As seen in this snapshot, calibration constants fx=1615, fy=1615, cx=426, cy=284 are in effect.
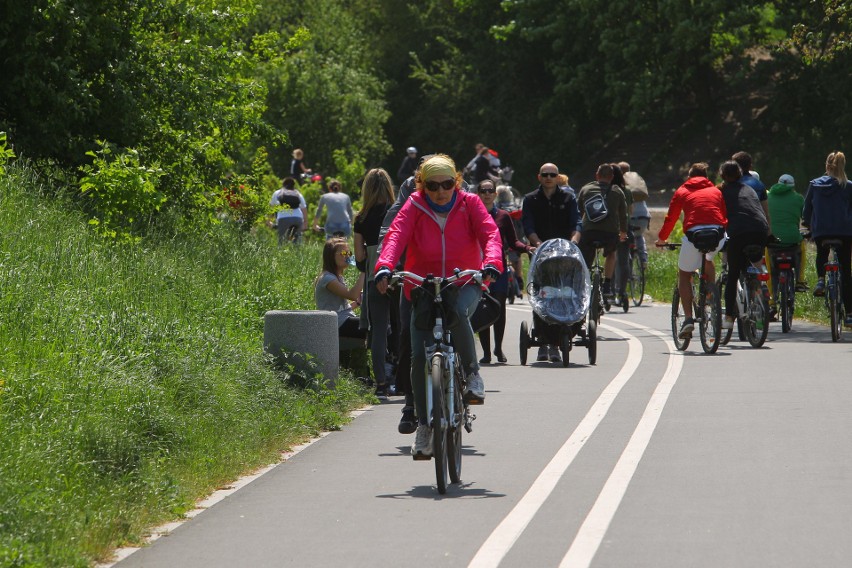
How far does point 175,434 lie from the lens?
9.47 metres

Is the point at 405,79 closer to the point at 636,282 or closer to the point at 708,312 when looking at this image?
the point at 636,282

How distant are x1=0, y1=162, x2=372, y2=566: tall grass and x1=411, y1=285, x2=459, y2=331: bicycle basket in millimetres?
1458

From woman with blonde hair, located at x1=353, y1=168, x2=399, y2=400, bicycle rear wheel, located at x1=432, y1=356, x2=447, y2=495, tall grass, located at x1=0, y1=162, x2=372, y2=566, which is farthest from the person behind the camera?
woman with blonde hair, located at x1=353, y1=168, x2=399, y2=400

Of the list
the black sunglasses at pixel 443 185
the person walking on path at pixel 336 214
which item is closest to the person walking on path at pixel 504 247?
the black sunglasses at pixel 443 185

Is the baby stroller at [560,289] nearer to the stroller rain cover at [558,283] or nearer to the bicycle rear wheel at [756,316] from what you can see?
the stroller rain cover at [558,283]

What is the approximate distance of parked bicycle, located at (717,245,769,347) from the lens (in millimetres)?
16984

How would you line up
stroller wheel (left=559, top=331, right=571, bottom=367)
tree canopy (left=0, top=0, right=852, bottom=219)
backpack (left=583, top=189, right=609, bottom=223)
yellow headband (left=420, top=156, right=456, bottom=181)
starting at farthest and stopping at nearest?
1. backpack (left=583, top=189, right=609, bottom=223)
2. tree canopy (left=0, top=0, right=852, bottom=219)
3. stroller wheel (left=559, top=331, right=571, bottom=367)
4. yellow headband (left=420, top=156, right=456, bottom=181)

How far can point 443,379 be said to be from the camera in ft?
29.3

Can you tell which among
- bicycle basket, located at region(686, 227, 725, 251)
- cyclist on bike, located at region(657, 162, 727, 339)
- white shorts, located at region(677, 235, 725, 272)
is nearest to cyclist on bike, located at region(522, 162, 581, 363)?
cyclist on bike, located at region(657, 162, 727, 339)

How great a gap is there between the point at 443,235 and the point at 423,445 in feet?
4.17

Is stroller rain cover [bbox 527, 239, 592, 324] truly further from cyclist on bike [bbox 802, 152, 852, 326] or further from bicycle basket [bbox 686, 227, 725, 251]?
cyclist on bike [bbox 802, 152, 852, 326]

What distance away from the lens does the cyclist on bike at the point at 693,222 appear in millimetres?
16859

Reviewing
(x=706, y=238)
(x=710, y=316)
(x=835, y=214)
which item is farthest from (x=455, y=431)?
(x=835, y=214)

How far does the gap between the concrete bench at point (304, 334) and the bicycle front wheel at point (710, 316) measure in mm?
5524
